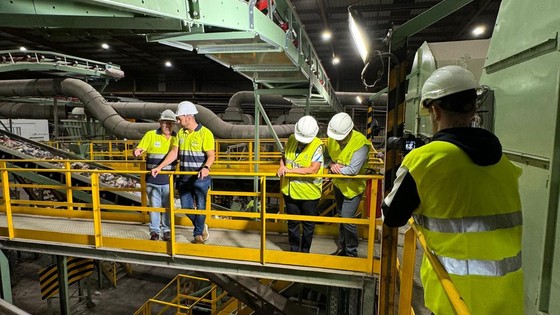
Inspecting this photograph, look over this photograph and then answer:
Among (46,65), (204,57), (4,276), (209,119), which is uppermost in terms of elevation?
(204,57)

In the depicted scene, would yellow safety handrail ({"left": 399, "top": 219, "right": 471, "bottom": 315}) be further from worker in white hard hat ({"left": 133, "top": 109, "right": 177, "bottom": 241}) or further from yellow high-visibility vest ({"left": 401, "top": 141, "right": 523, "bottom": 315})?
worker in white hard hat ({"left": 133, "top": 109, "right": 177, "bottom": 241})

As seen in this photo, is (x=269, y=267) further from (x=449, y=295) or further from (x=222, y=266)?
(x=449, y=295)

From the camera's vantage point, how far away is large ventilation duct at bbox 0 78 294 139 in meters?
11.8

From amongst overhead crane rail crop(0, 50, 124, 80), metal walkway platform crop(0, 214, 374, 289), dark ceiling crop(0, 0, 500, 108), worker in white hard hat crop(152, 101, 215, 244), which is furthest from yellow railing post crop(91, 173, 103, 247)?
overhead crane rail crop(0, 50, 124, 80)

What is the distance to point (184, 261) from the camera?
425 centimetres

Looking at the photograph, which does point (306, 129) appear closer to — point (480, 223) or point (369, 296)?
point (369, 296)

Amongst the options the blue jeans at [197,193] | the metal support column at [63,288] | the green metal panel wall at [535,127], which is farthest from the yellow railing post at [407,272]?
the metal support column at [63,288]

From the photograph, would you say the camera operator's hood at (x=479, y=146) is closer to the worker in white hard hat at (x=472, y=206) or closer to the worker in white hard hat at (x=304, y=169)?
the worker in white hard hat at (x=472, y=206)

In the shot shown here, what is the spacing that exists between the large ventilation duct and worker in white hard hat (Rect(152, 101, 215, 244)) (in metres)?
8.15

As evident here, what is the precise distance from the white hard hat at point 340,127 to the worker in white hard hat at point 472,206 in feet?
7.45

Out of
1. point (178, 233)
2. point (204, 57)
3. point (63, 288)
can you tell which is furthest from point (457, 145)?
point (204, 57)

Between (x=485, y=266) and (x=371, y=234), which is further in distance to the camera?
(x=371, y=234)

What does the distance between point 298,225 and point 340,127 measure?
1462mm

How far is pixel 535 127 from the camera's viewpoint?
6.12ft
